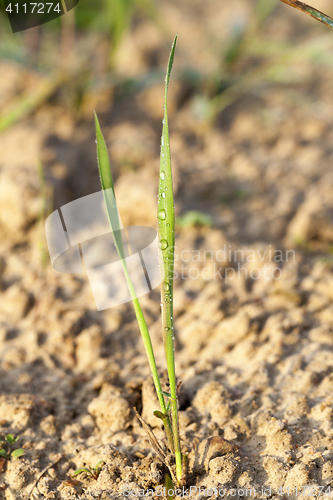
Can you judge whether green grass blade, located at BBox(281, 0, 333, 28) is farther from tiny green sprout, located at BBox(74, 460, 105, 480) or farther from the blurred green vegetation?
the blurred green vegetation

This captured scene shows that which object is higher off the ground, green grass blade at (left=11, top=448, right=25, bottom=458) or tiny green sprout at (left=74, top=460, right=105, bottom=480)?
green grass blade at (left=11, top=448, right=25, bottom=458)

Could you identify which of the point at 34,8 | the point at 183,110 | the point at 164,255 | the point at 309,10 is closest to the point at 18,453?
the point at 164,255

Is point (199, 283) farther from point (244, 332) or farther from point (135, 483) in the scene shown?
point (135, 483)

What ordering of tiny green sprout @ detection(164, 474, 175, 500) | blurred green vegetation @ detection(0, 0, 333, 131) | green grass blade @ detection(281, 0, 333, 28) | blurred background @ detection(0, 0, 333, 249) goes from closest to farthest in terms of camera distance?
green grass blade @ detection(281, 0, 333, 28), tiny green sprout @ detection(164, 474, 175, 500), blurred background @ detection(0, 0, 333, 249), blurred green vegetation @ detection(0, 0, 333, 131)

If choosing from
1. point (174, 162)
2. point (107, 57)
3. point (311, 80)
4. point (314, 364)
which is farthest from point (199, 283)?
point (311, 80)

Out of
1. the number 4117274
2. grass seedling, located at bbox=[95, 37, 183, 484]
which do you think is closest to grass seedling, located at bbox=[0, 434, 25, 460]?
grass seedling, located at bbox=[95, 37, 183, 484]

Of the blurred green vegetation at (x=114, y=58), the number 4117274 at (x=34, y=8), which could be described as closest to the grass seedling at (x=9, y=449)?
the blurred green vegetation at (x=114, y=58)
